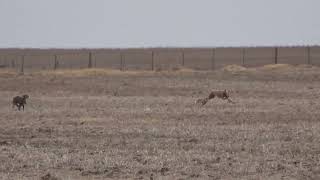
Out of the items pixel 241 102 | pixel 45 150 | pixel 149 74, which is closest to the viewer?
pixel 45 150

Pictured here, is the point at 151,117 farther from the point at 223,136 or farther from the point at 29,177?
the point at 29,177

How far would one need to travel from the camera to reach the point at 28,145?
59.1ft

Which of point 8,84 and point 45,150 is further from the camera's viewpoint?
point 8,84

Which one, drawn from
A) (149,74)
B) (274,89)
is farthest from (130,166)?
(149,74)

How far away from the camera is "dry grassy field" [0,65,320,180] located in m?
14.2

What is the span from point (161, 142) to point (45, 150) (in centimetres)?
281

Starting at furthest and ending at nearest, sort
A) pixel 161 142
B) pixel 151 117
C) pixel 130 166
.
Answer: pixel 151 117, pixel 161 142, pixel 130 166

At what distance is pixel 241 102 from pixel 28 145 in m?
15.7

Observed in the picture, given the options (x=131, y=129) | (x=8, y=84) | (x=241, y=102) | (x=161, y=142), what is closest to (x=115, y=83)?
(x=8, y=84)

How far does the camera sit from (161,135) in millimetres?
19703

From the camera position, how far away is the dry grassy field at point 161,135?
14211 mm

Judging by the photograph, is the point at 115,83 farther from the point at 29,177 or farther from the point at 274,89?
the point at 29,177

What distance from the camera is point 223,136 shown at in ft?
63.2

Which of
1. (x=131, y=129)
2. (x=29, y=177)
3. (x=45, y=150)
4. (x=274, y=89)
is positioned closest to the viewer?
(x=29, y=177)
